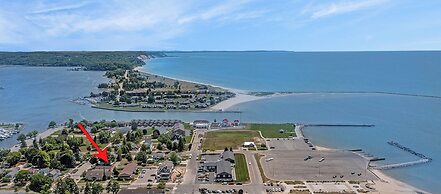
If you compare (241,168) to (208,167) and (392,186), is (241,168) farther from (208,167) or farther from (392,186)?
(392,186)

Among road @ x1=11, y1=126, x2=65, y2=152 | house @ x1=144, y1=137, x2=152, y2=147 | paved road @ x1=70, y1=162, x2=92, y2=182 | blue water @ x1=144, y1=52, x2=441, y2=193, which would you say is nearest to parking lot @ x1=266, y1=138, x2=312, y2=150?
blue water @ x1=144, y1=52, x2=441, y2=193

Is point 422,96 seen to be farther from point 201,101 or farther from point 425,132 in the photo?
point 201,101

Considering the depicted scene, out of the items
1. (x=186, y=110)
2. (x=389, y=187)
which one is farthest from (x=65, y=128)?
(x=389, y=187)

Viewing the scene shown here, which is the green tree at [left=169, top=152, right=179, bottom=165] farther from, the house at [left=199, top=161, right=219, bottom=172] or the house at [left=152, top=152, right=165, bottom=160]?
the house at [left=199, top=161, right=219, bottom=172]

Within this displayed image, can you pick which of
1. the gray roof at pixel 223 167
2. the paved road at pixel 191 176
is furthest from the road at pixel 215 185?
the gray roof at pixel 223 167

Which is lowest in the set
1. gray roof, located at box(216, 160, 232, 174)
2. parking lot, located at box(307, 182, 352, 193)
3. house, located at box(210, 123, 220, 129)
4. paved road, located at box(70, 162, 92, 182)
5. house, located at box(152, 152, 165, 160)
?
paved road, located at box(70, 162, 92, 182)

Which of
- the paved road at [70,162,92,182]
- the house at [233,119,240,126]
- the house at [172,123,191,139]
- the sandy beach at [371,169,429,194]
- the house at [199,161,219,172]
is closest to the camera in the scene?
the sandy beach at [371,169,429,194]
